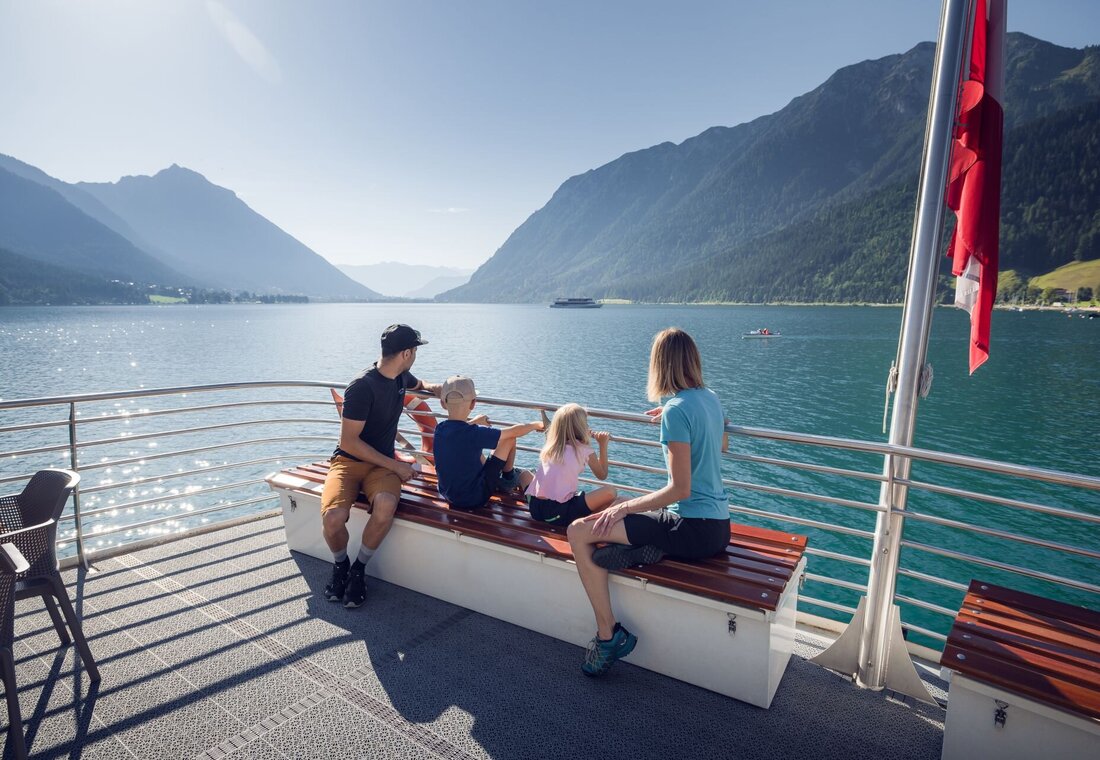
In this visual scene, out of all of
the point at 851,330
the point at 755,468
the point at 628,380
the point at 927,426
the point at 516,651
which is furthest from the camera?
the point at 851,330

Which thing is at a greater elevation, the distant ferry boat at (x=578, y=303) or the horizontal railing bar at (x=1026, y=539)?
the distant ferry boat at (x=578, y=303)

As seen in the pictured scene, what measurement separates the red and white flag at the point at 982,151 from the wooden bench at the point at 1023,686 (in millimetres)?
1352

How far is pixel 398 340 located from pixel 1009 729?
395 cm

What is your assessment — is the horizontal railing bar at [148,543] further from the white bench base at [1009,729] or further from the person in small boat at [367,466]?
the white bench base at [1009,729]

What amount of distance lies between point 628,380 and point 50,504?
121 feet

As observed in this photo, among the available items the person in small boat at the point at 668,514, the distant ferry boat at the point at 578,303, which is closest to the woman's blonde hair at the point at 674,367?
the person in small boat at the point at 668,514

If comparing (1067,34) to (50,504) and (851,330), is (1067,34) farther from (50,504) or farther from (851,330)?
(851,330)

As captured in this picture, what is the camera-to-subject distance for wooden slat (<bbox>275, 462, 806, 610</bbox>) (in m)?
2.88

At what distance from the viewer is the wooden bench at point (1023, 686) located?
217 centimetres

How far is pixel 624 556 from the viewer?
311cm

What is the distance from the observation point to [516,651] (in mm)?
3441

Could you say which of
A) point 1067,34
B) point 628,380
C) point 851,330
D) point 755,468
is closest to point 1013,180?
point 851,330

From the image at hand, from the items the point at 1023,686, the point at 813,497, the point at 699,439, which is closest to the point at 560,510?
the point at 699,439

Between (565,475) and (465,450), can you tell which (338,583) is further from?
(565,475)
